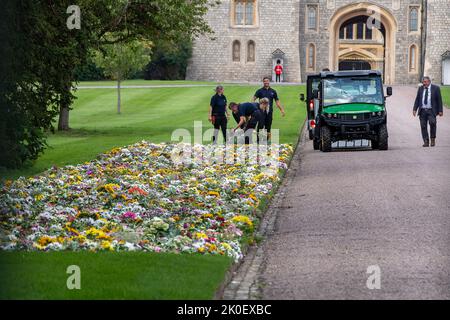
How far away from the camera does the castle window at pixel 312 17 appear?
270 feet

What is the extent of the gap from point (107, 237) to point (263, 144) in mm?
15946

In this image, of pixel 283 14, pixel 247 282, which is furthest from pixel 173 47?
pixel 247 282

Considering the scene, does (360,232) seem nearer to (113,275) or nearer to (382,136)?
(113,275)

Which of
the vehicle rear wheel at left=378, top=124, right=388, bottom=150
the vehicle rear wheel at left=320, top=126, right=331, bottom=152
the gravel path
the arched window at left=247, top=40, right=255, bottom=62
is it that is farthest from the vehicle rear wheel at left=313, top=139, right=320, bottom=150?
the arched window at left=247, top=40, right=255, bottom=62

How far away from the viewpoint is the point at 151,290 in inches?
361

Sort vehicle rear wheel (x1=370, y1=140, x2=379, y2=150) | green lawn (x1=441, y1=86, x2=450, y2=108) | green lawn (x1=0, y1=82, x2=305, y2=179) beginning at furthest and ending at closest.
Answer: green lawn (x1=441, y1=86, x2=450, y2=108) → vehicle rear wheel (x1=370, y1=140, x2=379, y2=150) → green lawn (x1=0, y1=82, x2=305, y2=179)

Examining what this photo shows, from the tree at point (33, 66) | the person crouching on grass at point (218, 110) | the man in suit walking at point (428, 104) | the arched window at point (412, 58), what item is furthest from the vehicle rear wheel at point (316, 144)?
the arched window at point (412, 58)

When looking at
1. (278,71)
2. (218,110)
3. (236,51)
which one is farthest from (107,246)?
(236,51)

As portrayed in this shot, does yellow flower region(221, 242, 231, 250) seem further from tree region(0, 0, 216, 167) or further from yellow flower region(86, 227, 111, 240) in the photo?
tree region(0, 0, 216, 167)

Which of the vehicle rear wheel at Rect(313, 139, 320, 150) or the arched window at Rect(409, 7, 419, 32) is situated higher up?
the arched window at Rect(409, 7, 419, 32)

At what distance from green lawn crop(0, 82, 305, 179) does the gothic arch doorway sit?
18404 millimetres

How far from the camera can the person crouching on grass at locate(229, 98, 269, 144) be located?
26.7 metres
